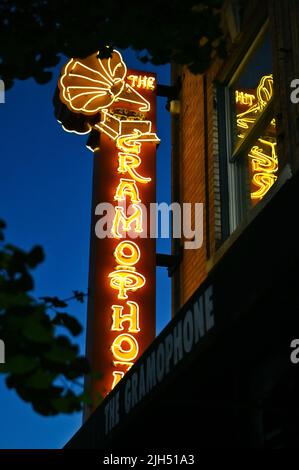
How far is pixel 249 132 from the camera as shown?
1024 cm

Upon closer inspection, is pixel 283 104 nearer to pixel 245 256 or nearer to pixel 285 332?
pixel 285 332

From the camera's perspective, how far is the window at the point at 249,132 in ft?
32.8

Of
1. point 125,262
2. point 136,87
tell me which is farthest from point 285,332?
point 136,87

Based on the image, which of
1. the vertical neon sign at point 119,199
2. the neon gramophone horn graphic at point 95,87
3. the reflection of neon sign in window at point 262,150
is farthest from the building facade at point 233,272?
the neon gramophone horn graphic at point 95,87

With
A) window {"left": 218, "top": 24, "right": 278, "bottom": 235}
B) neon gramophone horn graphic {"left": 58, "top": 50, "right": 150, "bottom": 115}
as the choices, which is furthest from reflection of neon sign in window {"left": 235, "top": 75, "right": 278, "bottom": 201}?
neon gramophone horn graphic {"left": 58, "top": 50, "right": 150, "bottom": 115}

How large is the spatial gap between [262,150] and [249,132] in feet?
0.96

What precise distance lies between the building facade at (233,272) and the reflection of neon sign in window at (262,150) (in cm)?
2

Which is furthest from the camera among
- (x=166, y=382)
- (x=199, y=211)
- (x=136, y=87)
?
(x=136, y=87)

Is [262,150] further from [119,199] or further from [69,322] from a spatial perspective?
[69,322]

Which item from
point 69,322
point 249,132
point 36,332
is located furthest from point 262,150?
point 36,332

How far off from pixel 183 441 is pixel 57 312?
483 cm

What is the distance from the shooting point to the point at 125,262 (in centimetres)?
1204

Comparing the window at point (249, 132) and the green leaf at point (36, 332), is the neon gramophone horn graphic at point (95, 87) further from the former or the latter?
the green leaf at point (36, 332)

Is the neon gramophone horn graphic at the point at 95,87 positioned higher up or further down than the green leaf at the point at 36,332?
higher up
